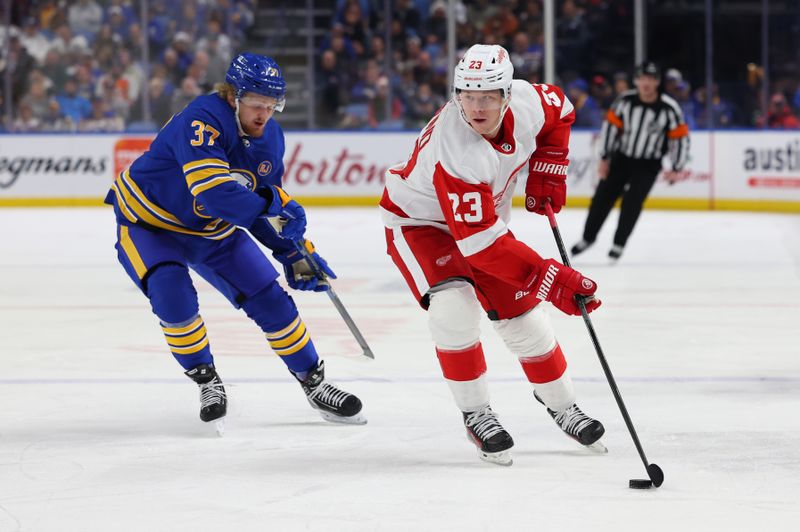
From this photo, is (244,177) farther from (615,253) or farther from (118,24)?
(118,24)

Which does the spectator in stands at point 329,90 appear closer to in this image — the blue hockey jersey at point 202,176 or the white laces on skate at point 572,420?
the blue hockey jersey at point 202,176

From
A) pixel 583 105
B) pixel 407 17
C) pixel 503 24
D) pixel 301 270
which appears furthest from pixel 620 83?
pixel 301 270

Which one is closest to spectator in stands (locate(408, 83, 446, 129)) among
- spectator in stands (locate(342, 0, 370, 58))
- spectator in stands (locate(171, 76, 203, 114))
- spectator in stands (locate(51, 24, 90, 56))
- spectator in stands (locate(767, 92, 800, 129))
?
spectator in stands (locate(342, 0, 370, 58))

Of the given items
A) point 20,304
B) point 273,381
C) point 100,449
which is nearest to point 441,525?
point 100,449

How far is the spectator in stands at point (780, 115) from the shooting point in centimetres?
1059

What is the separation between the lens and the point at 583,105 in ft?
37.2

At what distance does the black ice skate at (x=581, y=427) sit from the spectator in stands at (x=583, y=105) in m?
7.99

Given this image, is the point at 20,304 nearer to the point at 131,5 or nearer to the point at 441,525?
the point at 441,525

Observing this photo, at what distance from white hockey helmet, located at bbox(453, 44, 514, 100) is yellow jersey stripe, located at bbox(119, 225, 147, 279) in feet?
3.69

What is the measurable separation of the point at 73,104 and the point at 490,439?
912 centimetres

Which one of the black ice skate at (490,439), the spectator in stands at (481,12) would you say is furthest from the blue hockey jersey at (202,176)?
the spectator in stands at (481,12)

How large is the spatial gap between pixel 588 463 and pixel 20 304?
376 centimetres

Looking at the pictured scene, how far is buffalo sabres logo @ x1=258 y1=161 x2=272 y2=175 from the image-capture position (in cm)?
368

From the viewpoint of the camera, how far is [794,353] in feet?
15.9
